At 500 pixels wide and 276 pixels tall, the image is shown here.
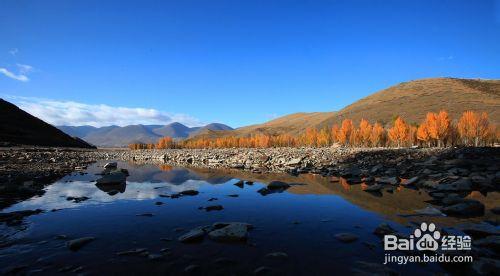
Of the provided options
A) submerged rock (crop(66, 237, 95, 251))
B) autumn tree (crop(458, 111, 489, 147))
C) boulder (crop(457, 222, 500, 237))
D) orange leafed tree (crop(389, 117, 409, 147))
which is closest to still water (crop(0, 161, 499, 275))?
submerged rock (crop(66, 237, 95, 251))

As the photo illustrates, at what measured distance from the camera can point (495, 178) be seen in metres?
24.9

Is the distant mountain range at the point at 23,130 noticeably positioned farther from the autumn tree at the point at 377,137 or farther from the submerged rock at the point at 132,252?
the submerged rock at the point at 132,252

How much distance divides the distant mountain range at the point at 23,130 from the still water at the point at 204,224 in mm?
117102

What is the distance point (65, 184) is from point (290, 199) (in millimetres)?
20743

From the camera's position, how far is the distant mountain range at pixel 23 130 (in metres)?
120

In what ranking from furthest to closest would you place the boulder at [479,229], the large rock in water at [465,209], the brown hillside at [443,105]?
1. the brown hillside at [443,105]
2. the large rock in water at [465,209]
3. the boulder at [479,229]

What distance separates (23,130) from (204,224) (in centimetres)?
15235

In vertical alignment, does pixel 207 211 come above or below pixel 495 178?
below

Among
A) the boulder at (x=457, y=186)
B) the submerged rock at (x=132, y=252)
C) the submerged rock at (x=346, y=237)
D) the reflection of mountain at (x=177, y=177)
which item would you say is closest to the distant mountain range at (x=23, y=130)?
the reflection of mountain at (x=177, y=177)

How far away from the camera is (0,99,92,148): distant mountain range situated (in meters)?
120

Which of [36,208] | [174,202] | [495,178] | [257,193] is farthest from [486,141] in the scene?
[36,208]

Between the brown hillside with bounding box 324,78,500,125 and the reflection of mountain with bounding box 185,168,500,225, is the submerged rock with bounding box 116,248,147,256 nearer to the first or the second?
the reflection of mountain with bounding box 185,168,500,225

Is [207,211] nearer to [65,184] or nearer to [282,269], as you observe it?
[282,269]

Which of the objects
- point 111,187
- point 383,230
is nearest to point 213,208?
point 383,230
